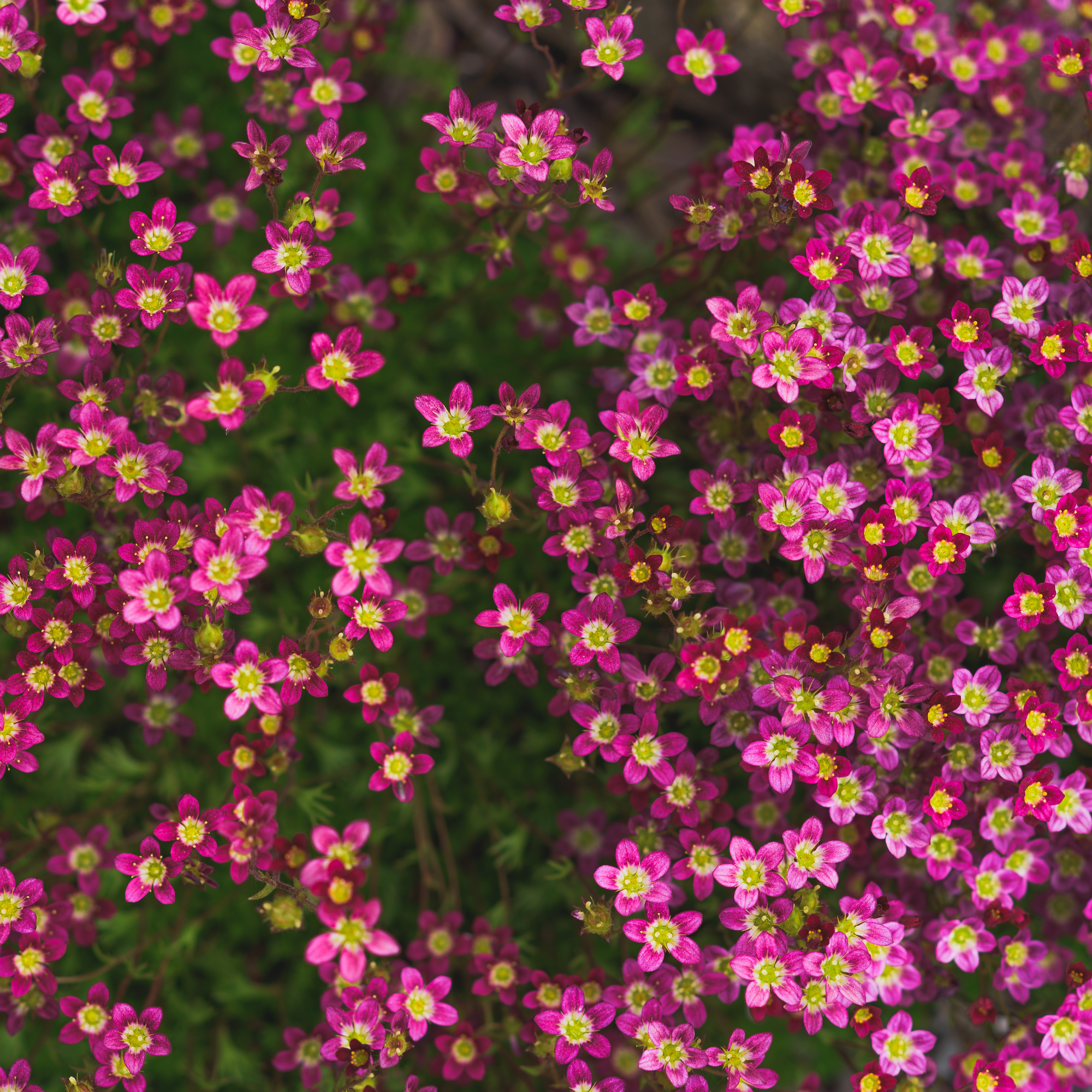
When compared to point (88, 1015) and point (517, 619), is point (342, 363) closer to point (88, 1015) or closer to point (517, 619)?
point (517, 619)

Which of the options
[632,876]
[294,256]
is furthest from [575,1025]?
[294,256]

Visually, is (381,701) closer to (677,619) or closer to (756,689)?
(677,619)

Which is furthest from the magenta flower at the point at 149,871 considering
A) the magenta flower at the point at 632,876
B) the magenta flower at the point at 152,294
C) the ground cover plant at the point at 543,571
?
the magenta flower at the point at 152,294

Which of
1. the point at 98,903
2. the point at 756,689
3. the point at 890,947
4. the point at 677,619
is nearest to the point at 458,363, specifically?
the point at 677,619

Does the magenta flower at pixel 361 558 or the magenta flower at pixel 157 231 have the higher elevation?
the magenta flower at pixel 157 231

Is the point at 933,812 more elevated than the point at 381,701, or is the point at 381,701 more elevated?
the point at 933,812

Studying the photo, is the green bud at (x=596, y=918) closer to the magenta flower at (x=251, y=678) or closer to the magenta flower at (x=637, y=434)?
the magenta flower at (x=251, y=678)
